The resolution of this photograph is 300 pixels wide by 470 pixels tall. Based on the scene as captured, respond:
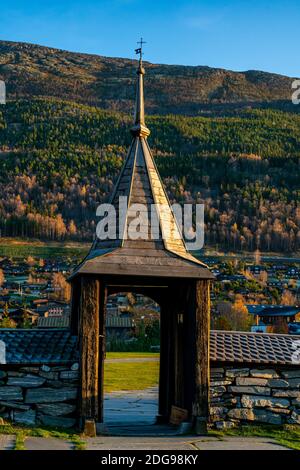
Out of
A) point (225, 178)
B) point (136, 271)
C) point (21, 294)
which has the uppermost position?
point (225, 178)

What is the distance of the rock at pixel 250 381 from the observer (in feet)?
43.2

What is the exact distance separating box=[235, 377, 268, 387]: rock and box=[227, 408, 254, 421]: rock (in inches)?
18.9

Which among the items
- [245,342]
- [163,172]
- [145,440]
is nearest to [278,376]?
[245,342]

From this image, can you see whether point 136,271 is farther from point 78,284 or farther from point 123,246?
point 78,284

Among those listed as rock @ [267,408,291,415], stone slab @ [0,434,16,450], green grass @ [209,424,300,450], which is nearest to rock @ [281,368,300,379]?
rock @ [267,408,291,415]

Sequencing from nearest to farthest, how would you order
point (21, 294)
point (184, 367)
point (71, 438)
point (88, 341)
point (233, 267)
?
point (71, 438)
point (88, 341)
point (184, 367)
point (21, 294)
point (233, 267)

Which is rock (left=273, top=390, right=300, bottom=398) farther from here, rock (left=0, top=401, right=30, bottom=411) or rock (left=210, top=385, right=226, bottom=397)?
rock (left=0, top=401, right=30, bottom=411)

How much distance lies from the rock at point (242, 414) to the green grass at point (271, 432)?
0.56ft

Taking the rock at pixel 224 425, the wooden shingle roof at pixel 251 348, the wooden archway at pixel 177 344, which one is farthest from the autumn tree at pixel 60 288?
the rock at pixel 224 425

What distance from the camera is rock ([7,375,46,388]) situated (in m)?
12.6

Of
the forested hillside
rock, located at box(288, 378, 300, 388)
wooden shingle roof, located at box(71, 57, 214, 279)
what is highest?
the forested hillside

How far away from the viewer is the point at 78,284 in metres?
14.5

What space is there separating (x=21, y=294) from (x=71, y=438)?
245 ft

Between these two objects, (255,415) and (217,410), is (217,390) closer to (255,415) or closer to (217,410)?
(217,410)
